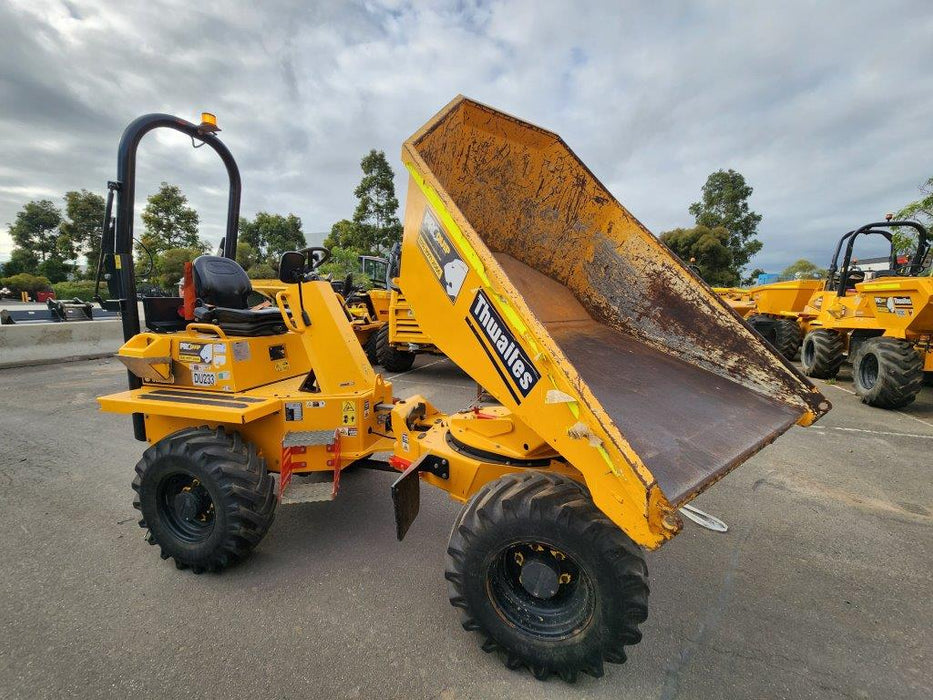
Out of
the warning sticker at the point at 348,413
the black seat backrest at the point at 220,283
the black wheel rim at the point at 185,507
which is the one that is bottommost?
the black wheel rim at the point at 185,507

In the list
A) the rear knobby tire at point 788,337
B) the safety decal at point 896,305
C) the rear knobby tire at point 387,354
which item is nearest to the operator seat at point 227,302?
the rear knobby tire at point 387,354

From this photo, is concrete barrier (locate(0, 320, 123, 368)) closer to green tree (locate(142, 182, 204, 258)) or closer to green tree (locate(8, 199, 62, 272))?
green tree (locate(142, 182, 204, 258))

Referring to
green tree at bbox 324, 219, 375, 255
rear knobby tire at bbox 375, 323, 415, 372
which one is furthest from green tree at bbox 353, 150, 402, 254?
rear knobby tire at bbox 375, 323, 415, 372

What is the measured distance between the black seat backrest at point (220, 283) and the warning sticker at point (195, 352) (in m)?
0.38

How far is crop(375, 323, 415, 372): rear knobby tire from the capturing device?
832 centimetres

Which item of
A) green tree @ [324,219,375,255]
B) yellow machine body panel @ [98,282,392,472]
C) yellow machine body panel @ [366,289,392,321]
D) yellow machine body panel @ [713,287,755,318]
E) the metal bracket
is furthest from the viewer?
green tree @ [324,219,375,255]

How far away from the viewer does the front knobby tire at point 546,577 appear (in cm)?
170

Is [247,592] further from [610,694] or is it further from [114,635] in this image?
[610,694]

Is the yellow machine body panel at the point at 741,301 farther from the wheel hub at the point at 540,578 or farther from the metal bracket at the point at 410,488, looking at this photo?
the wheel hub at the point at 540,578

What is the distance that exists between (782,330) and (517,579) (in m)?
11.3

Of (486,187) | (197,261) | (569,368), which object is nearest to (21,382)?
(197,261)

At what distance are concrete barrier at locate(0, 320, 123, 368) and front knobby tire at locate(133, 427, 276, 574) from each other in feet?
28.4

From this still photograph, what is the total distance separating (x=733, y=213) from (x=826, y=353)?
2754 cm

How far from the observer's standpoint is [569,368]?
62.7 inches
